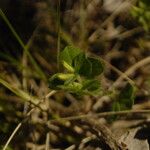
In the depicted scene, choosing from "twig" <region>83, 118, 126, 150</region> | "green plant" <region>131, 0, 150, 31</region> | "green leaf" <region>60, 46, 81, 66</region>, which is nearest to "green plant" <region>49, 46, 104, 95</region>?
"green leaf" <region>60, 46, 81, 66</region>

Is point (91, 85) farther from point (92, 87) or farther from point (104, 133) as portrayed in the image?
point (104, 133)

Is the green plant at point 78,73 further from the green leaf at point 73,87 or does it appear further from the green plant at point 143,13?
the green plant at point 143,13

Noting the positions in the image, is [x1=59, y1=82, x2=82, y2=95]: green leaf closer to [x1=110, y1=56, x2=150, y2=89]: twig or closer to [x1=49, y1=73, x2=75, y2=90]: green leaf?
[x1=49, y1=73, x2=75, y2=90]: green leaf

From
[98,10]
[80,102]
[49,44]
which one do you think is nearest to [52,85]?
[80,102]

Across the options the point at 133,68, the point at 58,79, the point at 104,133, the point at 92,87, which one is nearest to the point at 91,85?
the point at 92,87

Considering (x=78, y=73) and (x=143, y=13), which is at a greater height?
(x=143, y=13)

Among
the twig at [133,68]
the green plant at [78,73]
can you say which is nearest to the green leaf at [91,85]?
the green plant at [78,73]

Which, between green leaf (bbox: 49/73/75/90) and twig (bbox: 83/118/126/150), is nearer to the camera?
green leaf (bbox: 49/73/75/90)

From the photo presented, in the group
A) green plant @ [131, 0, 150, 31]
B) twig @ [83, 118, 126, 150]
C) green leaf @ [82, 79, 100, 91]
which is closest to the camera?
green leaf @ [82, 79, 100, 91]
